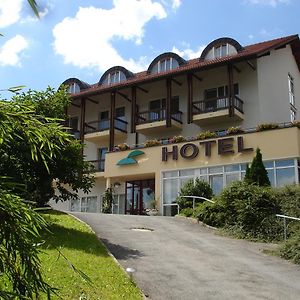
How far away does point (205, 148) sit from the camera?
2550 centimetres

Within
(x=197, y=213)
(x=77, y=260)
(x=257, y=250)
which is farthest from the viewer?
(x=197, y=213)

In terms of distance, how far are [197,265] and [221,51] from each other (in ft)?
72.5

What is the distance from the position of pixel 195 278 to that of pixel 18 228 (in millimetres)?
7945

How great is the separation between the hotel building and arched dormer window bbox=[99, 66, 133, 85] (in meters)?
0.08

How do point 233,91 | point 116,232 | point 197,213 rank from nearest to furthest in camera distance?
1. point 116,232
2. point 197,213
3. point 233,91

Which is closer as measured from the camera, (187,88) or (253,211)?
(253,211)

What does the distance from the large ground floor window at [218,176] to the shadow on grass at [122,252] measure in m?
11.1

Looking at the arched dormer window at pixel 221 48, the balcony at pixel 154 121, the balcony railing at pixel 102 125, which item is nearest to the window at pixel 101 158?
the balcony railing at pixel 102 125

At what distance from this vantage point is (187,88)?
31.9 m

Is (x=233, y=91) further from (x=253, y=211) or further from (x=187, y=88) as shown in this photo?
(x=253, y=211)

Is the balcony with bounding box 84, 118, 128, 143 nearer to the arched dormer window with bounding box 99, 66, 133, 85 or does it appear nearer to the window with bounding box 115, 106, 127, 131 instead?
the window with bounding box 115, 106, 127, 131

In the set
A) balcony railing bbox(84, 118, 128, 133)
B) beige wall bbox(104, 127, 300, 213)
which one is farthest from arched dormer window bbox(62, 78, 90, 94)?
beige wall bbox(104, 127, 300, 213)

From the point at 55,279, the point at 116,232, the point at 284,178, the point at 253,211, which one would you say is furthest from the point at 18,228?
the point at 284,178

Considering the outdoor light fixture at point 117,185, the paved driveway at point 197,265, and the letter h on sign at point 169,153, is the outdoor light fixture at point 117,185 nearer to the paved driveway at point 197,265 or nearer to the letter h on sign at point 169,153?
the letter h on sign at point 169,153
